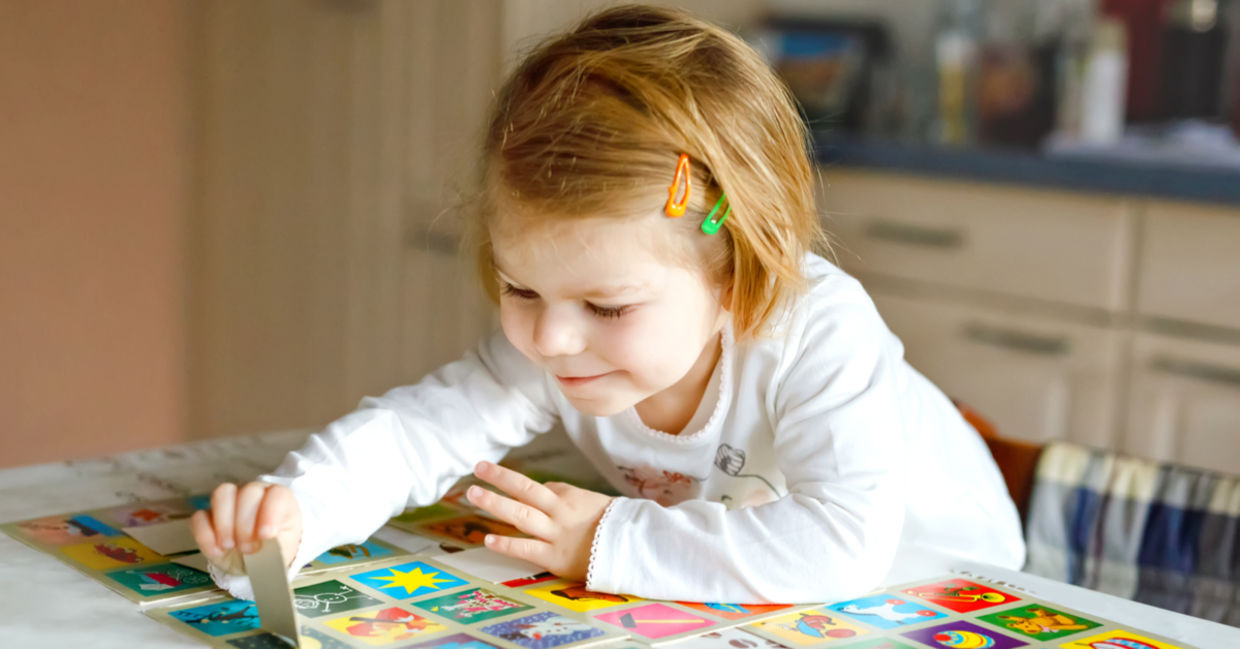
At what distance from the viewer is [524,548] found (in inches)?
32.7

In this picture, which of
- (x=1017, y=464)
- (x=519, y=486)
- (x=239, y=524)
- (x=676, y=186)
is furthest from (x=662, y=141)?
(x=1017, y=464)

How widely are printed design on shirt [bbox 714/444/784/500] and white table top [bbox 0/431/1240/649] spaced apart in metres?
0.18

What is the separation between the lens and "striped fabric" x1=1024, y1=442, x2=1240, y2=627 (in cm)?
111

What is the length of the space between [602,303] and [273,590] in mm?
278

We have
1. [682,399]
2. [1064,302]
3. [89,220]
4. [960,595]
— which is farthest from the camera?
[89,220]

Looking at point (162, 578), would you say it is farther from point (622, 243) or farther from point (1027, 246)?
point (1027, 246)

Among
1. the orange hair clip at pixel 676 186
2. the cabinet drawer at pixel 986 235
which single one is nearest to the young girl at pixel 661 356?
the orange hair clip at pixel 676 186

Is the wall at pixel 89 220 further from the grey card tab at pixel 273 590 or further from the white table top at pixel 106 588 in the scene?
the grey card tab at pixel 273 590

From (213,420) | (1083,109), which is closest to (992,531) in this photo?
(1083,109)

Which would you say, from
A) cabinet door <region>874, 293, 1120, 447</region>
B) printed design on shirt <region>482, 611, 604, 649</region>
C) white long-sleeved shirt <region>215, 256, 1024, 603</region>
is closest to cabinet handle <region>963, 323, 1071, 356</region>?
cabinet door <region>874, 293, 1120, 447</region>

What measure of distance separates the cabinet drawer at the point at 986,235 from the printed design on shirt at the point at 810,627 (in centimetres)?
131

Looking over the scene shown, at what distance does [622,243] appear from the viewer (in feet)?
2.75

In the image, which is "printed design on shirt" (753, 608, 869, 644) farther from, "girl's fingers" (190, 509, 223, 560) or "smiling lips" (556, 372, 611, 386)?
"girl's fingers" (190, 509, 223, 560)

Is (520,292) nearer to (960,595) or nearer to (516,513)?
(516,513)
